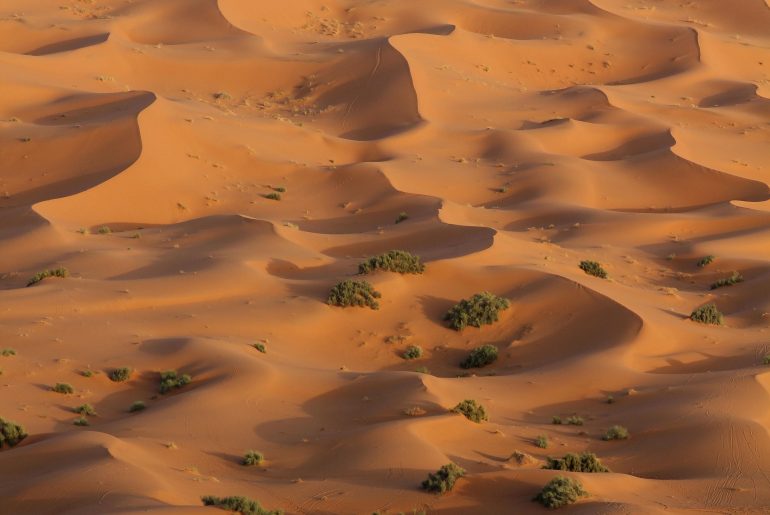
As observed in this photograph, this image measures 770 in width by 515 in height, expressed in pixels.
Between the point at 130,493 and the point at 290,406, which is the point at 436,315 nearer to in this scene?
the point at 290,406

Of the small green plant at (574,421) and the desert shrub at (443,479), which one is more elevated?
the desert shrub at (443,479)

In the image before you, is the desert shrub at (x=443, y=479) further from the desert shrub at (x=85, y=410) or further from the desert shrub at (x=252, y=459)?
the desert shrub at (x=85, y=410)

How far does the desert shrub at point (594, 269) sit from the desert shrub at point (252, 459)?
8408 mm

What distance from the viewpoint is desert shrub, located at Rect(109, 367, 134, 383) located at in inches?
537

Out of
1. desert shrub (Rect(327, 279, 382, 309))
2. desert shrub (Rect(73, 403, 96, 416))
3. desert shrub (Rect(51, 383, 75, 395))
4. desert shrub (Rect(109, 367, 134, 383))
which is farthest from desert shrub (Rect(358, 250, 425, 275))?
desert shrub (Rect(73, 403, 96, 416))

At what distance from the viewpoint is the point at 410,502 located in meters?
10.6

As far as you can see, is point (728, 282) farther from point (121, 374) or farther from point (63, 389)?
point (63, 389)

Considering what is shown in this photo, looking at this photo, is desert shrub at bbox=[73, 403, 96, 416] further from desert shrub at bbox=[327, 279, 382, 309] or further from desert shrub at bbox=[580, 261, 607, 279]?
desert shrub at bbox=[580, 261, 607, 279]

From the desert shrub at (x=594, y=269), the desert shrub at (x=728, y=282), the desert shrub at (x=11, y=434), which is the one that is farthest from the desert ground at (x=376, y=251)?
the desert shrub at (x=594, y=269)

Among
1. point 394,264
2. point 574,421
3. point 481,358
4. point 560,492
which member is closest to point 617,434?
point 574,421

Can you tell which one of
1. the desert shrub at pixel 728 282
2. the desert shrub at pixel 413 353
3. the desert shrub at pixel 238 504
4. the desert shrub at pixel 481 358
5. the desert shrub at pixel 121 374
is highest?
the desert shrub at pixel 238 504

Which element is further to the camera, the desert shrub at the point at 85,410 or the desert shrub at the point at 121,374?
the desert shrub at the point at 121,374

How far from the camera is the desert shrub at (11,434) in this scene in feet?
38.2

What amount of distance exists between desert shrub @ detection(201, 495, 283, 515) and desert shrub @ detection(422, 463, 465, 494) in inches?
59.1
